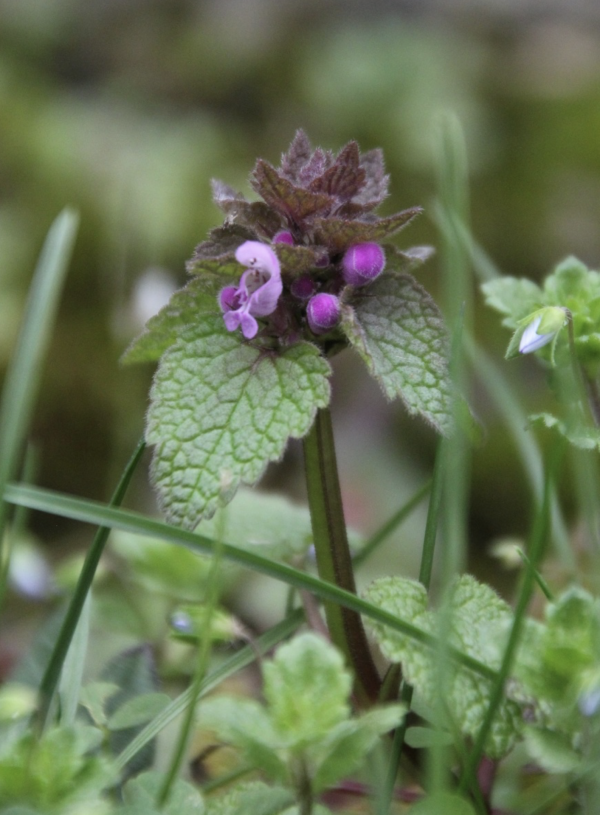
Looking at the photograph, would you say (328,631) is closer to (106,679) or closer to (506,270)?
(106,679)

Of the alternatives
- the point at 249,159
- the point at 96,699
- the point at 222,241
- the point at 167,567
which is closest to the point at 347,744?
the point at 96,699

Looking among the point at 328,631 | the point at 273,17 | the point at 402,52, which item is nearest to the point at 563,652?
the point at 328,631

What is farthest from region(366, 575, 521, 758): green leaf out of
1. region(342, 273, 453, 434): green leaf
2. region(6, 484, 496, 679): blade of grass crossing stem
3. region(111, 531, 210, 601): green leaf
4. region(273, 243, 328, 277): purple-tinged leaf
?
region(111, 531, 210, 601): green leaf

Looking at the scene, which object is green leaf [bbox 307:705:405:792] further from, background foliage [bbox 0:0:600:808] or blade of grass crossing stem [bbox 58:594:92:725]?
background foliage [bbox 0:0:600:808]

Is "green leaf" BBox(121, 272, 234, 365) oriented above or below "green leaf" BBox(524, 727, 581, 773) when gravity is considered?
above

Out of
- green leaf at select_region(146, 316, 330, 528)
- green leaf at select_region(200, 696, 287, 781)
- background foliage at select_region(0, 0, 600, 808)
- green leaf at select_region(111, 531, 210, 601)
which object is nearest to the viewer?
green leaf at select_region(200, 696, 287, 781)

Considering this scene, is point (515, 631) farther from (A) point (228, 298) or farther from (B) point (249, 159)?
(B) point (249, 159)

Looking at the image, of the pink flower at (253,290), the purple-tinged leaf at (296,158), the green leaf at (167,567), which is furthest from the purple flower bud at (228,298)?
the green leaf at (167,567)
